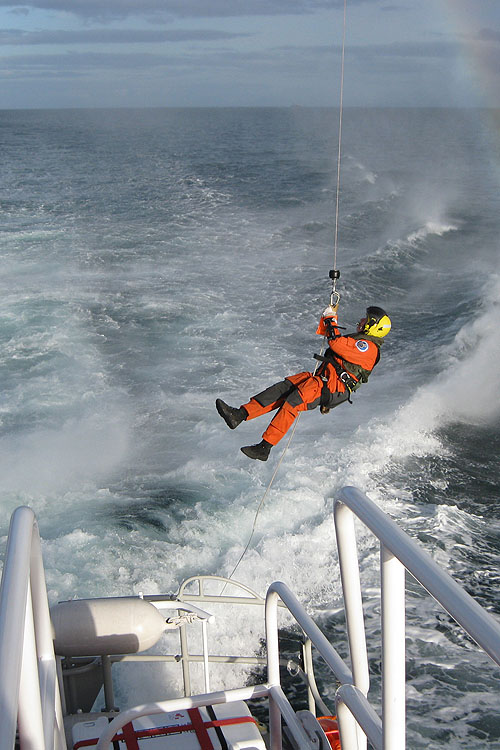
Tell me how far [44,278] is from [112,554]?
12227 mm

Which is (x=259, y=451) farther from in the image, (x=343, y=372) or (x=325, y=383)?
(x=343, y=372)

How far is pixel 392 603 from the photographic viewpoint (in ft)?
5.14

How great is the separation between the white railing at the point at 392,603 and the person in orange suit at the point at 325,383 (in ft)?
12.9

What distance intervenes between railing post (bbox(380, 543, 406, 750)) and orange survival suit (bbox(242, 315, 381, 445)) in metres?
4.37

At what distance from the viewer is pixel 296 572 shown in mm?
9305

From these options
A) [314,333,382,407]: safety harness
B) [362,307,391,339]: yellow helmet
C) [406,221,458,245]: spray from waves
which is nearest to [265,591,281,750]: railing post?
[314,333,382,407]: safety harness

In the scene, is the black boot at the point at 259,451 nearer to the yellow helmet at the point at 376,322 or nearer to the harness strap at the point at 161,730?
the yellow helmet at the point at 376,322

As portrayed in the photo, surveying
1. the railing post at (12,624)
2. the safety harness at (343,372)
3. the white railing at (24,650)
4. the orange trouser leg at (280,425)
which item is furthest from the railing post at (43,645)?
the safety harness at (343,372)

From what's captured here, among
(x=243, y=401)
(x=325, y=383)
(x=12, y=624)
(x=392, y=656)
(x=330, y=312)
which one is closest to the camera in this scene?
(x=12, y=624)

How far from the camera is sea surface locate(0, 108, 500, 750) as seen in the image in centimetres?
901

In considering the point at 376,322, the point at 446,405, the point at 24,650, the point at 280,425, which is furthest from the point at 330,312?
the point at 446,405

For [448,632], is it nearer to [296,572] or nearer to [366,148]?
[296,572]

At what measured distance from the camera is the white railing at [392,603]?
122 centimetres

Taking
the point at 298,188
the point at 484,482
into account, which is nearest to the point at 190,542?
the point at 484,482
